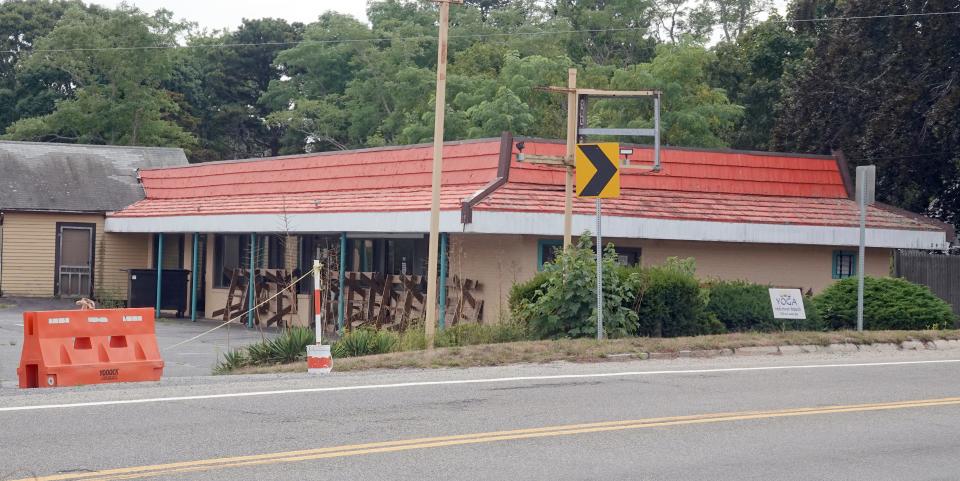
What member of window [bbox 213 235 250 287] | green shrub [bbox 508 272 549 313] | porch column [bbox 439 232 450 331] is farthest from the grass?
window [bbox 213 235 250 287]

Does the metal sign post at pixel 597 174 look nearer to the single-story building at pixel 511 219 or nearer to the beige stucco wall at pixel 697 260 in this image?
the single-story building at pixel 511 219

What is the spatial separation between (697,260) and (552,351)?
897cm

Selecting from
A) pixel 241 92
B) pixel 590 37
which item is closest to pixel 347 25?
pixel 241 92

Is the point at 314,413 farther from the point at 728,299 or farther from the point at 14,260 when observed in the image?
the point at 14,260

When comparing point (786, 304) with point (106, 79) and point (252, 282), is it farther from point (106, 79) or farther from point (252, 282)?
point (106, 79)

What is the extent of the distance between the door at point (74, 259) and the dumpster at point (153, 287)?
379cm

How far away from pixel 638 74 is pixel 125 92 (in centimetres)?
2686

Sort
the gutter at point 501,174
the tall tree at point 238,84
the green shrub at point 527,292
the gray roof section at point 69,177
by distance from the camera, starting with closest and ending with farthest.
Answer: the green shrub at point 527,292, the gutter at point 501,174, the gray roof section at point 69,177, the tall tree at point 238,84

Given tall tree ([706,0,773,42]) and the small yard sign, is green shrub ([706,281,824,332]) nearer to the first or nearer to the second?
the small yard sign

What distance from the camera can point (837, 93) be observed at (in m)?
35.2

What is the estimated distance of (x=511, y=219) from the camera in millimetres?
22094

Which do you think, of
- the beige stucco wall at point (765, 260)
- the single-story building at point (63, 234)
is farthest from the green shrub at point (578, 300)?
the single-story building at point (63, 234)

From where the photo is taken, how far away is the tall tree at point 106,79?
5875 cm

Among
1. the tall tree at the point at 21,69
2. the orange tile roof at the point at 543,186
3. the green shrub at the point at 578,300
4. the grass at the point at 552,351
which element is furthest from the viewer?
the tall tree at the point at 21,69
